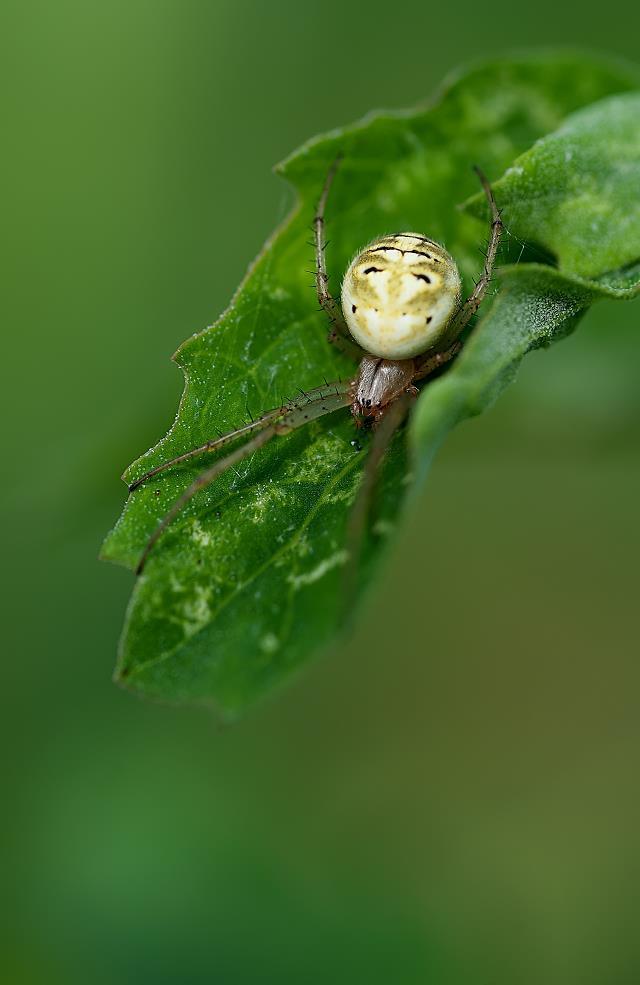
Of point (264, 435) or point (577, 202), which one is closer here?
point (577, 202)

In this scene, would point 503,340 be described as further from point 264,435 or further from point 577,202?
point 264,435

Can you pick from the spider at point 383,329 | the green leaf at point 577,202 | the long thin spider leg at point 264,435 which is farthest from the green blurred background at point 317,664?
the green leaf at point 577,202

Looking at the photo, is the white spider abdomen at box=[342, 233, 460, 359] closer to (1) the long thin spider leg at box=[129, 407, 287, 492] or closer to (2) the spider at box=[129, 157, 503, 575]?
(2) the spider at box=[129, 157, 503, 575]

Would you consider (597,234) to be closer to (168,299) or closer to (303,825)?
(303,825)

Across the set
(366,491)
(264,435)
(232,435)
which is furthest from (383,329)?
(366,491)

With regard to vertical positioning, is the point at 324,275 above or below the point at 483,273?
above

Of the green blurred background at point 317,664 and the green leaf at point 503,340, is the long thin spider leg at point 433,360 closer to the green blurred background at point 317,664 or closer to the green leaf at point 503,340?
the green blurred background at point 317,664
